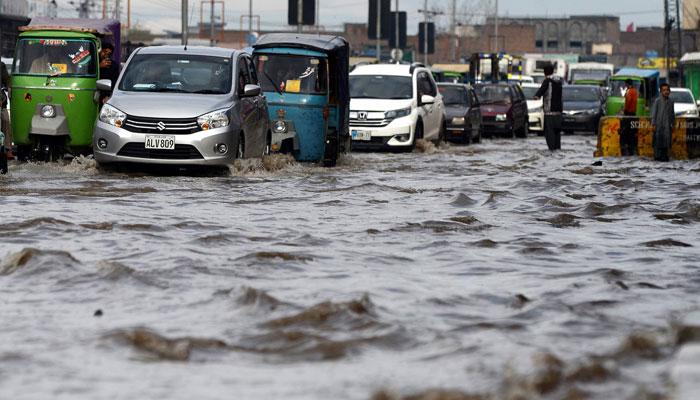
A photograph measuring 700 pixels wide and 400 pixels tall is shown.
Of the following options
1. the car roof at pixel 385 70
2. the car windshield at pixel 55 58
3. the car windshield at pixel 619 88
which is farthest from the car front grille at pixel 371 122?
the car windshield at pixel 619 88

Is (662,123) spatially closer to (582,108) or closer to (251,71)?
(251,71)

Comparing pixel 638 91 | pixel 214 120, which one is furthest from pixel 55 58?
pixel 638 91

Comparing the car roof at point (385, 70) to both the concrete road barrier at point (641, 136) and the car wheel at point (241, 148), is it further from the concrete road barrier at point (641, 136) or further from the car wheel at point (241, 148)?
the car wheel at point (241, 148)

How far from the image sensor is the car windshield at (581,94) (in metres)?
37.7

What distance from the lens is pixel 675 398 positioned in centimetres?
414

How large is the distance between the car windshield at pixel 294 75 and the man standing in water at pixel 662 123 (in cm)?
628

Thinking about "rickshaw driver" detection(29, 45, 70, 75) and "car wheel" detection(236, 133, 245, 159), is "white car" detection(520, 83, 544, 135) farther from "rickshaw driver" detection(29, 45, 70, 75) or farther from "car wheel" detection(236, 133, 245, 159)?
"car wheel" detection(236, 133, 245, 159)

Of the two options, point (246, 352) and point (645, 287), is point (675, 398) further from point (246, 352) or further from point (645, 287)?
point (645, 287)

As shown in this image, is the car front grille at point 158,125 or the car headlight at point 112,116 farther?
the car headlight at point 112,116

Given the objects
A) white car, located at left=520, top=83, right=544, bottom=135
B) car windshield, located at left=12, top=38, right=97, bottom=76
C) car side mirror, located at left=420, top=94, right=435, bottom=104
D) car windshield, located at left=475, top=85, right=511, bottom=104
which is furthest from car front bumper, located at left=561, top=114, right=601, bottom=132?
car windshield, located at left=12, top=38, right=97, bottom=76

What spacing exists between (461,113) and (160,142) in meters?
15.0

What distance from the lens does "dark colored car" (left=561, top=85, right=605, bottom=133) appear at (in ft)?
120

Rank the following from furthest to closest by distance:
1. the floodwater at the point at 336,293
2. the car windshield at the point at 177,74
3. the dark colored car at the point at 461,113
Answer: the dark colored car at the point at 461,113
the car windshield at the point at 177,74
the floodwater at the point at 336,293

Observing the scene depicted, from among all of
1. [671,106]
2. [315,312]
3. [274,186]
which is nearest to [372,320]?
[315,312]
